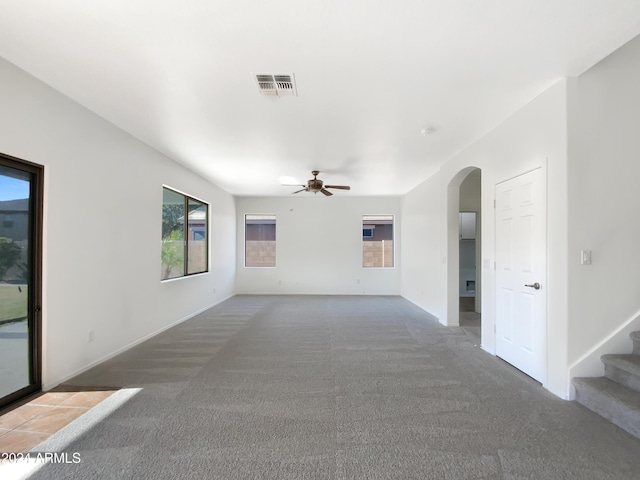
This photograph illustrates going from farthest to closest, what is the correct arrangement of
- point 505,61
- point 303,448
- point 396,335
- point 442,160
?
point 442,160 → point 396,335 → point 505,61 → point 303,448

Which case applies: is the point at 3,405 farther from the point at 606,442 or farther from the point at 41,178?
the point at 606,442

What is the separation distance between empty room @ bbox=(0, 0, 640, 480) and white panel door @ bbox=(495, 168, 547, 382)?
0.09 ft

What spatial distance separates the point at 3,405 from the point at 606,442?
4.34 metres

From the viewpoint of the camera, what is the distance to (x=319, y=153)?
4.53 m

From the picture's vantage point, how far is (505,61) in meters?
2.30

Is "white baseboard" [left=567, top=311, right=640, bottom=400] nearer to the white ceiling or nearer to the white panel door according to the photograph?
the white panel door

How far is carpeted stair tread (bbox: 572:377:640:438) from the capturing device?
2080mm

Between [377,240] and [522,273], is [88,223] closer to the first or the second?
[522,273]

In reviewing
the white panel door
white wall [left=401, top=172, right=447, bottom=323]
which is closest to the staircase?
the white panel door

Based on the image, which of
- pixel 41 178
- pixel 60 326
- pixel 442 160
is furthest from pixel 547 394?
pixel 41 178

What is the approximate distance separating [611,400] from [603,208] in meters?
1.48

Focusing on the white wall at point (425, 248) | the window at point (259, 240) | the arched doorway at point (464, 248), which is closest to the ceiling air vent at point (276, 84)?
the arched doorway at point (464, 248)

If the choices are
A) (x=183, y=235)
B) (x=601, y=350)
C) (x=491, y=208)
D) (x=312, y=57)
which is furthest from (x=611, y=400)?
(x=183, y=235)

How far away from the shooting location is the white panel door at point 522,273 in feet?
9.31
